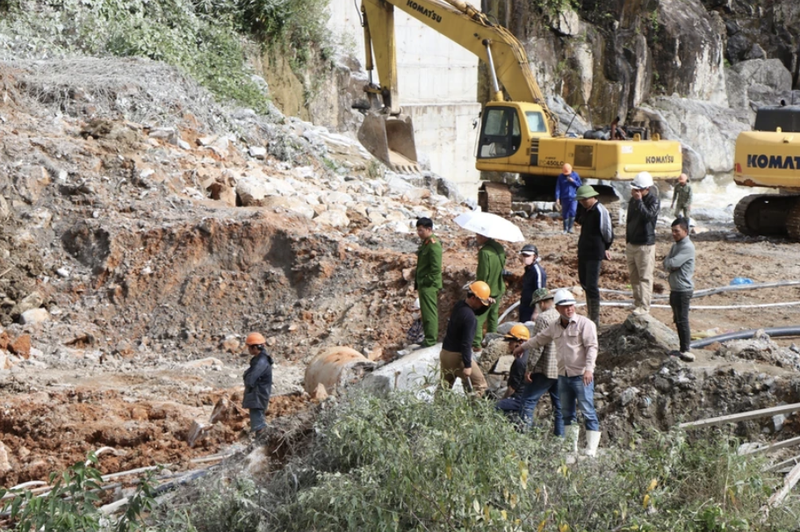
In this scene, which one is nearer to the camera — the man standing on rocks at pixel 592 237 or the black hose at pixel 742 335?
the black hose at pixel 742 335

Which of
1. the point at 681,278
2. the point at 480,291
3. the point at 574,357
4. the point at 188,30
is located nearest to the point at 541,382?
the point at 574,357

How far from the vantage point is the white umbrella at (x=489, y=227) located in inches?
324

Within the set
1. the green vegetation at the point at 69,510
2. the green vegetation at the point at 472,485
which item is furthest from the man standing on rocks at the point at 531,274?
the green vegetation at the point at 69,510

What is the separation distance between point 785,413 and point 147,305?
7.58 m

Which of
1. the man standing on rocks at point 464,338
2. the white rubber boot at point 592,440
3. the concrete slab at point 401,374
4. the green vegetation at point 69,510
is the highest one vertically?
the man standing on rocks at point 464,338

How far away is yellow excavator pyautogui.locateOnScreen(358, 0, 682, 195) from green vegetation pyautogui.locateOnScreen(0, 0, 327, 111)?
276 cm

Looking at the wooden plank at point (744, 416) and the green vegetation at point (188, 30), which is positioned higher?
the green vegetation at point (188, 30)

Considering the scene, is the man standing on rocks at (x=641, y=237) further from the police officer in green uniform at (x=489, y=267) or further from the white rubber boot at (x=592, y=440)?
the white rubber boot at (x=592, y=440)

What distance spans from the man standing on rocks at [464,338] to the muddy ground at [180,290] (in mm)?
1092

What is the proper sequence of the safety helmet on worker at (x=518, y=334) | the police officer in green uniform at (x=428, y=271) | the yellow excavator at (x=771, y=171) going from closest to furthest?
1. the safety helmet on worker at (x=518, y=334)
2. the police officer in green uniform at (x=428, y=271)
3. the yellow excavator at (x=771, y=171)

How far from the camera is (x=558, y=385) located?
21.7 feet

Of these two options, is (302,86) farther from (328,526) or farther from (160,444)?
(328,526)

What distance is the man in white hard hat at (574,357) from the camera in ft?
21.2

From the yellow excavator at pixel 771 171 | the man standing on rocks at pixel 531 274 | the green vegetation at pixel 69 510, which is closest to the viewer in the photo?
the green vegetation at pixel 69 510
